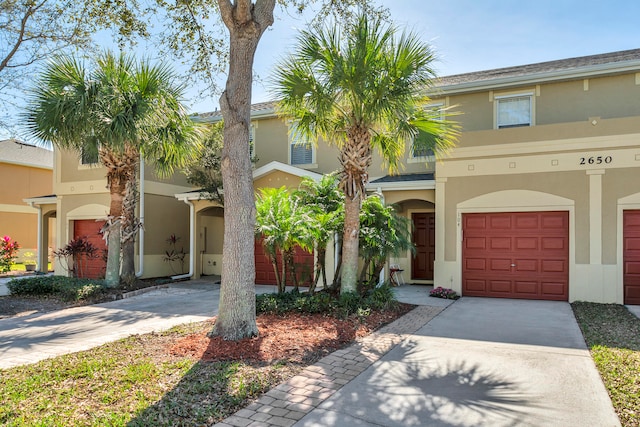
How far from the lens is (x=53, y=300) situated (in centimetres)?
1184

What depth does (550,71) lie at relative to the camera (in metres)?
13.2

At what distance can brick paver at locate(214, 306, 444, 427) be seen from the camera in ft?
14.0

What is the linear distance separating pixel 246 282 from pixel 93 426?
3.27 meters

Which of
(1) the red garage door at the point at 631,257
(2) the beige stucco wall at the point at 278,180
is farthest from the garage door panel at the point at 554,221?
(2) the beige stucco wall at the point at 278,180

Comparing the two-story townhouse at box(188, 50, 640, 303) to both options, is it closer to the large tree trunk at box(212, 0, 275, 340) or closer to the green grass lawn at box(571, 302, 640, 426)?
the green grass lawn at box(571, 302, 640, 426)

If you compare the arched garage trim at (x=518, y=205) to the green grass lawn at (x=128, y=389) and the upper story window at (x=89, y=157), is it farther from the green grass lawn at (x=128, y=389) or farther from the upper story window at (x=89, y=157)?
the upper story window at (x=89, y=157)

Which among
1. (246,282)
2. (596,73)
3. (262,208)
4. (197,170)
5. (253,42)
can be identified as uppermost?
(596,73)

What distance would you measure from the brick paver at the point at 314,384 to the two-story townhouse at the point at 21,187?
21.5 m

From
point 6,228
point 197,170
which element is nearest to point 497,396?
point 197,170

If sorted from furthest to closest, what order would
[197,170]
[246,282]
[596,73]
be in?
1. [197,170]
2. [596,73]
3. [246,282]

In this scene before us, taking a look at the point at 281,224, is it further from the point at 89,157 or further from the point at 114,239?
the point at 89,157

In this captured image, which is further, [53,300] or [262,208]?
[53,300]

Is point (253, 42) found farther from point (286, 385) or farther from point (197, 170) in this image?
point (197, 170)

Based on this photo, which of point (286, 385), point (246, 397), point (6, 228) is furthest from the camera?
point (6, 228)
